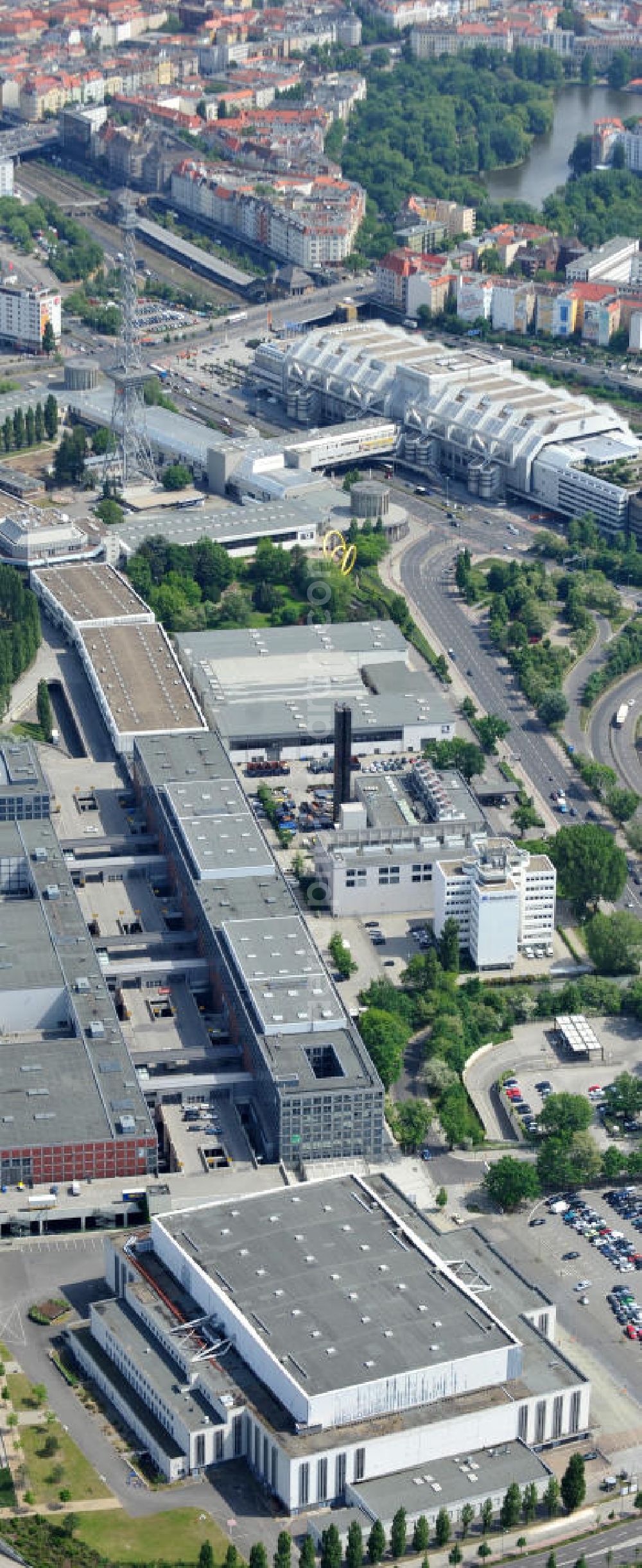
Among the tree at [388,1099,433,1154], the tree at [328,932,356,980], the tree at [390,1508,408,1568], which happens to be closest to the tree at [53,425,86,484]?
the tree at [328,932,356,980]

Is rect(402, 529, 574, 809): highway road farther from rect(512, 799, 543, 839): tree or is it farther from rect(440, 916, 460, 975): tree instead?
rect(440, 916, 460, 975): tree

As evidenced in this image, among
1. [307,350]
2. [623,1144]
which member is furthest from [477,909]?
[307,350]

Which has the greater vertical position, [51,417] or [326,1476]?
[326,1476]

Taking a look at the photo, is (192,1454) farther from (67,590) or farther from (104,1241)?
(67,590)

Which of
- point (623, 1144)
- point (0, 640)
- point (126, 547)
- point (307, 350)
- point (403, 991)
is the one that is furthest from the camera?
point (307, 350)

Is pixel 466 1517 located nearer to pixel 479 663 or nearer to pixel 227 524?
pixel 479 663

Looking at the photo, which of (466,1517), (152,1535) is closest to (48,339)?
(152,1535)
